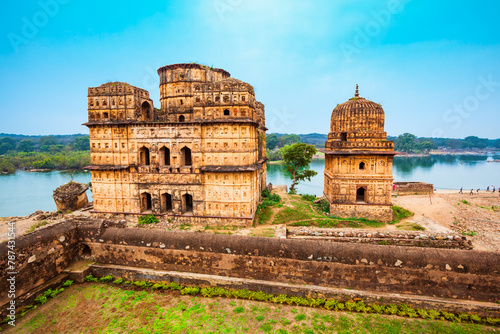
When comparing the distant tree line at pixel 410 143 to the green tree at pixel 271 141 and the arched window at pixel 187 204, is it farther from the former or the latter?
the arched window at pixel 187 204

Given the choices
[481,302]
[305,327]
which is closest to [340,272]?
[305,327]

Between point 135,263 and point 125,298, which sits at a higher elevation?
point 135,263

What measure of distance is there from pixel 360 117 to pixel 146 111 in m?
15.6

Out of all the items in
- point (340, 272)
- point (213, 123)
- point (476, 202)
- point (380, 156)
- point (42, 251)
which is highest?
point (213, 123)

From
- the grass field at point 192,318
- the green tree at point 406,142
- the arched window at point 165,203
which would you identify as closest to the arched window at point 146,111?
the arched window at point 165,203

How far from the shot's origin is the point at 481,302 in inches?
289

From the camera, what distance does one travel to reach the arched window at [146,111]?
18328 millimetres

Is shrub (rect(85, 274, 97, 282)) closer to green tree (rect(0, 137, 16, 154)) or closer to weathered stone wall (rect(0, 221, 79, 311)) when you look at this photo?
weathered stone wall (rect(0, 221, 79, 311))

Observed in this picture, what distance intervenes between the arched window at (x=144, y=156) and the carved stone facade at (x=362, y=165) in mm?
12810

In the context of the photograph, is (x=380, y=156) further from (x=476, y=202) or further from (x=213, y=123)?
(x=476, y=202)

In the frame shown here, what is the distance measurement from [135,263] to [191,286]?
94.6 inches

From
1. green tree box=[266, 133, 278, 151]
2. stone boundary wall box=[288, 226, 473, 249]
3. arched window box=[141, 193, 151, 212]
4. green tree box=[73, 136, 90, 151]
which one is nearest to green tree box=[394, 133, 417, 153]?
green tree box=[266, 133, 278, 151]

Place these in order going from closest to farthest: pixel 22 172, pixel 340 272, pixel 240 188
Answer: pixel 340 272
pixel 240 188
pixel 22 172

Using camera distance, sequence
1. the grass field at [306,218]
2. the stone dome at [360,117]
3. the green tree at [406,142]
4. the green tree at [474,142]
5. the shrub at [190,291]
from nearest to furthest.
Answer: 1. the shrub at [190,291]
2. the grass field at [306,218]
3. the stone dome at [360,117]
4. the green tree at [406,142]
5. the green tree at [474,142]
